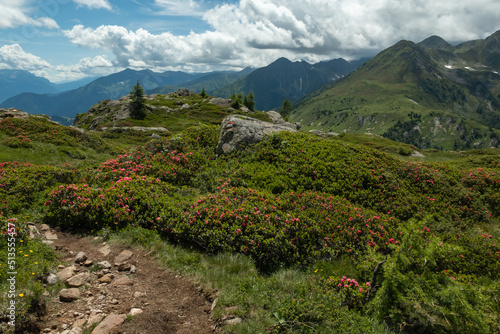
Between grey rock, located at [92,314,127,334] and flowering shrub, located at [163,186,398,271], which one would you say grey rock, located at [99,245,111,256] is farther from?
grey rock, located at [92,314,127,334]

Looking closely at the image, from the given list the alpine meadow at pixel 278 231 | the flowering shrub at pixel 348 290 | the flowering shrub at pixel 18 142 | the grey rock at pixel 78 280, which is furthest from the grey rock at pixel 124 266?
the flowering shrub at pixel 18 142

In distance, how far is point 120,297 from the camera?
608 cm

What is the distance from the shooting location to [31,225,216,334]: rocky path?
202 inches

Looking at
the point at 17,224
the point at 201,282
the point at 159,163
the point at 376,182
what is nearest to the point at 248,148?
the point at 159,163

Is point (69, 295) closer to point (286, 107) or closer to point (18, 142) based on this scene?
point (18, 142)

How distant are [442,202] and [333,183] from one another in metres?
5.64

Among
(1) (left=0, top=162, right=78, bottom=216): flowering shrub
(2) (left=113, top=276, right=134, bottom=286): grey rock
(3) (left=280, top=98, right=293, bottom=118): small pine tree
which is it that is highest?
(3) (left=280, top=98, right=293, bottom=118): small pine tree

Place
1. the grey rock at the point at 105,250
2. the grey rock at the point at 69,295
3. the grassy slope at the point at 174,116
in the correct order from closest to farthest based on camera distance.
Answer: the grey rock at the point at 69,295 < the grey rock at the point at 105,250 < the grassy slope at the point at 174,116

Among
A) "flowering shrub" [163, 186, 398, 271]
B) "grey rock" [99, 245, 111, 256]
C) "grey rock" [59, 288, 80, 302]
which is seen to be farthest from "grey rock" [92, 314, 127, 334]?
"flowering shrub" [163, 186, 398, 271]

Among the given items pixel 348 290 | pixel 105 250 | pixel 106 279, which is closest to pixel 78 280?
pixel 106 279

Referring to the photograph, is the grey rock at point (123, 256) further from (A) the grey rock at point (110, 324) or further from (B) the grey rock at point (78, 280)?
(A) the grey rock at point (110, 324)

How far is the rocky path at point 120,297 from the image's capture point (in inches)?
202

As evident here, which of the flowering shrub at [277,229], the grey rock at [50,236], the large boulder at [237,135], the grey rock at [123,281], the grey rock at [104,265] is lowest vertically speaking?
the grey rock at [123,281]

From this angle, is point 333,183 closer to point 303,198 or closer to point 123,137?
point 303,198
